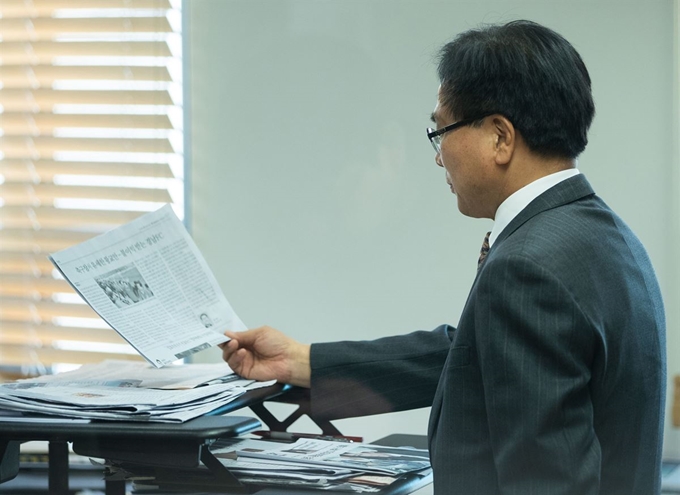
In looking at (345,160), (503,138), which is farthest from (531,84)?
(345,160)

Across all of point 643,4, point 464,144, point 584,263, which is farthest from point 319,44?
point 584,263

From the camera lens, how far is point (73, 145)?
7.01ft

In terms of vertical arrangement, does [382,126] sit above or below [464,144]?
above

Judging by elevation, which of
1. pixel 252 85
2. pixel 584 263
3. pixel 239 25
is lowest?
pixel 584 263

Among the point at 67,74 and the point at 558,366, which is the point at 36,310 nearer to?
the point at 67,74

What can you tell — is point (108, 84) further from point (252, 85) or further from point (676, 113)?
point (676, 113)

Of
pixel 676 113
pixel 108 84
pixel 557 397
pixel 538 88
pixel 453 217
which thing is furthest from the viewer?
pixel 108 84

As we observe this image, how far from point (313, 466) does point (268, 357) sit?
33 cm

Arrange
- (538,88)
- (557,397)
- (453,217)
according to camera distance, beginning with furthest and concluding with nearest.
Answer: (453,217)
(538,88)
(557,397)

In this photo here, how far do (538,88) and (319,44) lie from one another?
1.09 metres

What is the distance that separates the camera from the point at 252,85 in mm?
2059

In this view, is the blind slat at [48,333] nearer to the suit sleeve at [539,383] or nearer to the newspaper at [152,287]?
the newspaper at [152,287]

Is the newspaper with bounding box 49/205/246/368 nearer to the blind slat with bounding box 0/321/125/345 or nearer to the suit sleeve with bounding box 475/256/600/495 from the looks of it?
the suit sleeve with bounding box 475/256/600/495

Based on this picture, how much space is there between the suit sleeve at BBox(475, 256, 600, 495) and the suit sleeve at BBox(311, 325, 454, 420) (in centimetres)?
55
